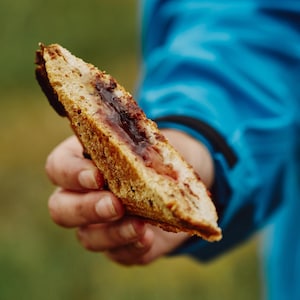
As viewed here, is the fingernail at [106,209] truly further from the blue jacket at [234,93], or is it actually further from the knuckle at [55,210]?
the blue jacket at [234,93]

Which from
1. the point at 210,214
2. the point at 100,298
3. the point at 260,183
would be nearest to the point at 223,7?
the point at 260,183

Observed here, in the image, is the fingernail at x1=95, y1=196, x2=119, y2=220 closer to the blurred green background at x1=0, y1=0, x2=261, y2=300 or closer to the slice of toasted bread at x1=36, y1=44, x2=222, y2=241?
the slice of toasted bread at x1=36, y1=44, x2=222, y2=241

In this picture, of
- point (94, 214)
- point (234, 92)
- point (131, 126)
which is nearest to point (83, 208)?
point (94, 214)

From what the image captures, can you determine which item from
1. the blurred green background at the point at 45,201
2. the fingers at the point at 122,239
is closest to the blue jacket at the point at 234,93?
the fingers at the point at 122,239

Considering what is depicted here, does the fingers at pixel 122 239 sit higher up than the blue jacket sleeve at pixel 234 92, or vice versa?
the blue jacket sleeve at pixel 234 92

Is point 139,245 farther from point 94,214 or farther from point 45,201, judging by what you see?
point 45,201
